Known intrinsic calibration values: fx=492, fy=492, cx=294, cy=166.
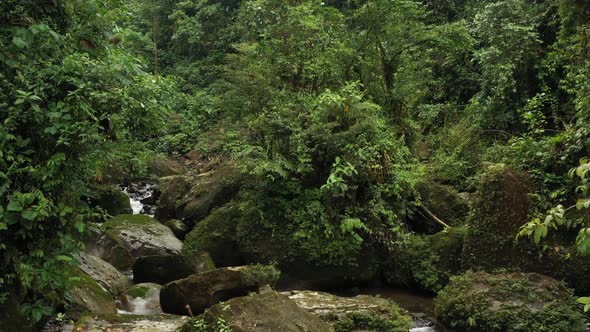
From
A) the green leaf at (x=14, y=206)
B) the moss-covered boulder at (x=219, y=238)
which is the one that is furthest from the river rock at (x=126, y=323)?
the moss-covered boulder at (x=219, y=238)

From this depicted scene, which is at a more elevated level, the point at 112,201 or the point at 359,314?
the point at 359,314

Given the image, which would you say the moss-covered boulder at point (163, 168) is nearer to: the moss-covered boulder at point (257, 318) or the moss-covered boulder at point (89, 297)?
the moss-covered boulder at point (89, 297)

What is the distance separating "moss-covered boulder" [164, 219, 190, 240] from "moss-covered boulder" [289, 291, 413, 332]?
18.2ft

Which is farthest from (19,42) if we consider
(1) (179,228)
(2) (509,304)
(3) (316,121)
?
(1) (179,228)

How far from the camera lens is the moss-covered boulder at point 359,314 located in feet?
23.2

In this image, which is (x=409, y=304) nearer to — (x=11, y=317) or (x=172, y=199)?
(x=11, y=317)

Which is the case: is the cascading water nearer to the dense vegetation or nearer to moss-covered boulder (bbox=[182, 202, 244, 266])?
the dense vegetation

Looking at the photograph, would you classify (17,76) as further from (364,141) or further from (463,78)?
(463,78)

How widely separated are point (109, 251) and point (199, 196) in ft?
9.40

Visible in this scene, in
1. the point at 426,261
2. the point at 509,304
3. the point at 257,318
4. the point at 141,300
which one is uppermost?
the point at 509,304

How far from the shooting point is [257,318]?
19.5 ft

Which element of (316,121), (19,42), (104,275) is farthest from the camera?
(316,121)

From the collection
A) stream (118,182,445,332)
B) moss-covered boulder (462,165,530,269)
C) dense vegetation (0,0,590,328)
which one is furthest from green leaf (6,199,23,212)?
moss-covered boulder (462,165,530,269)

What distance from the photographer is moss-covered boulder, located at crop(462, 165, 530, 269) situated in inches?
356
